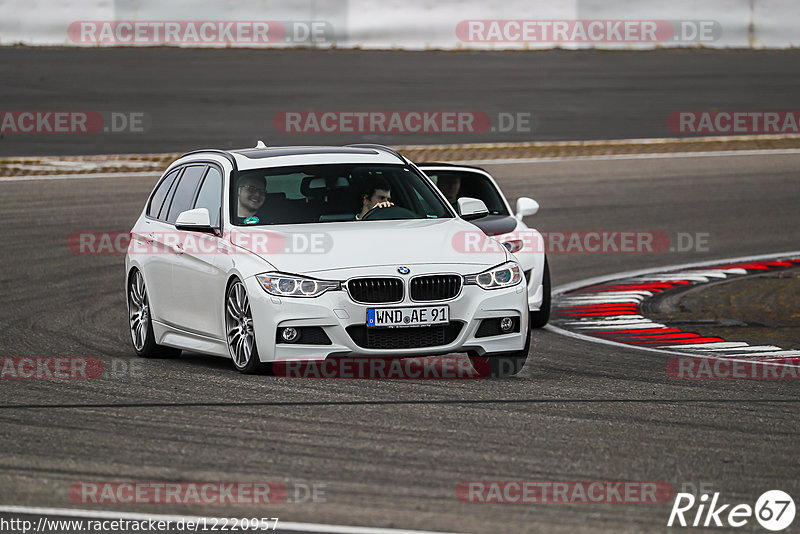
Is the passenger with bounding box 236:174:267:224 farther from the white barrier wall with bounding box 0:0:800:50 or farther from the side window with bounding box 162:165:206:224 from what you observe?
the white barrier wall with bounding box 0:0:800:50

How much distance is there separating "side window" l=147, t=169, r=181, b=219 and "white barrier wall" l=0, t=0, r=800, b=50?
Result: 55.5 ft

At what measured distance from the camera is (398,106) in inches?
1114

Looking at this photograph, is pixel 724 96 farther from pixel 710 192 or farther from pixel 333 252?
pixel 333 252

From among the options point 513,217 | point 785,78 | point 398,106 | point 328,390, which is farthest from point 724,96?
point 328,390

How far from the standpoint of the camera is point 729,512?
21.5ft

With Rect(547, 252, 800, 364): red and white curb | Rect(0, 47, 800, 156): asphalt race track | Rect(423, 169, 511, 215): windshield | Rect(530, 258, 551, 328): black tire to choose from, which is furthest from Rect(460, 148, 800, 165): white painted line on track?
Rect(530, 258, 551, 328): black tire

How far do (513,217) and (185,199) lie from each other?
138 inches

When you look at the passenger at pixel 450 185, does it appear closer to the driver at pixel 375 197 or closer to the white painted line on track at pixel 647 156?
the driver at pixel 375 197

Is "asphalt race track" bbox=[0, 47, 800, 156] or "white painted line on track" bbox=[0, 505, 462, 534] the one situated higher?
"asphalt race track" bbox=[0, 47, 800, 156]
